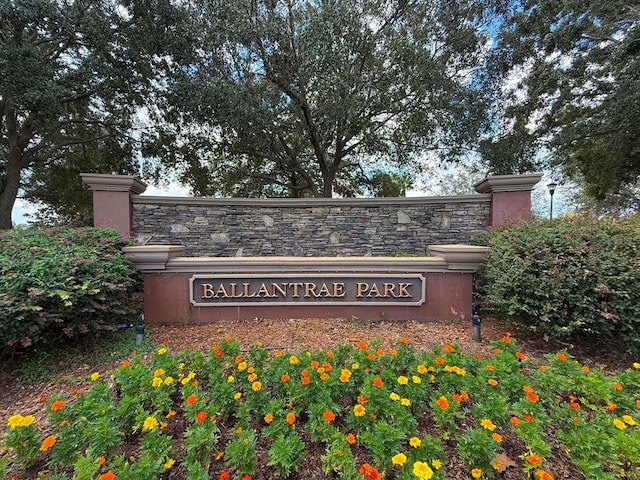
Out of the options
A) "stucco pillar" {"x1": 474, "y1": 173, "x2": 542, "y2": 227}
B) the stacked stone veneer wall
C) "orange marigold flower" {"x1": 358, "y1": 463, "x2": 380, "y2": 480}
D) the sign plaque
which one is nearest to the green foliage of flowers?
"orange marigold flower" {"x1": 358, "y1": 463, "x2": 380, "y2": 480}

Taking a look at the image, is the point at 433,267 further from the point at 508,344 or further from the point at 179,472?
the point at 179,472

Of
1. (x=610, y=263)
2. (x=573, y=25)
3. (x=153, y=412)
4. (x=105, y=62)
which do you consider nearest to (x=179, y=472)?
(x=153, y=412)

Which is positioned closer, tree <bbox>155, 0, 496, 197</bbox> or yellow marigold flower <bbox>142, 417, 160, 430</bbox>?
yellow marigold flower <bbox>142, 417, 160, 430</bbox>

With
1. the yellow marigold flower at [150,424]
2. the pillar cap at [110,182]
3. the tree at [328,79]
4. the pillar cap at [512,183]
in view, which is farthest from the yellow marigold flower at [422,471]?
the tree at [328,79]

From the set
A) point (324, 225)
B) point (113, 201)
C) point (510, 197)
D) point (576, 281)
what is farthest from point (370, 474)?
point (113, 201)

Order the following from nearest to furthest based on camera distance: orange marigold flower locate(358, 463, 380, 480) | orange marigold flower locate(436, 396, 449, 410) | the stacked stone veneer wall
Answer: orange marigold flower locate(358, 463, 380, 480), orange marigold flower locate(436, 396, 449, 410), the stacked stone veneer wall

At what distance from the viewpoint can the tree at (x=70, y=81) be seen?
24.1 feet

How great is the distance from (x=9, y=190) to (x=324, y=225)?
11.3 m

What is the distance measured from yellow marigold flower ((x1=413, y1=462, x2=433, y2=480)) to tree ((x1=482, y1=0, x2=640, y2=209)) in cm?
1088

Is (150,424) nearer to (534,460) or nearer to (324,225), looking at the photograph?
(534,460)

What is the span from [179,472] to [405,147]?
11693mm

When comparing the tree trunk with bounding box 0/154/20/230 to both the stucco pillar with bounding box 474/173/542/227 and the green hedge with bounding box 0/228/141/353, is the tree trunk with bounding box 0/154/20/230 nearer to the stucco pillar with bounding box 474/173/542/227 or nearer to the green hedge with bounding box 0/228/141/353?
the green hedge with bounding box 0/228/141/353

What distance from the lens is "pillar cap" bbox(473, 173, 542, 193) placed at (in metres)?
6.05

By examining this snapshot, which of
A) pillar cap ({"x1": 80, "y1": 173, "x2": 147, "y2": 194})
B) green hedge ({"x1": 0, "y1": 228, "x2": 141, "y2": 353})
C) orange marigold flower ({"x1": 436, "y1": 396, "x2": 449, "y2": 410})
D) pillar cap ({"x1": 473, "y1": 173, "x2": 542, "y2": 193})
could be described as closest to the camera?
orange marigold flower ({"x1": 436, "y1": 396, "x2": 449, "y2": 410})
